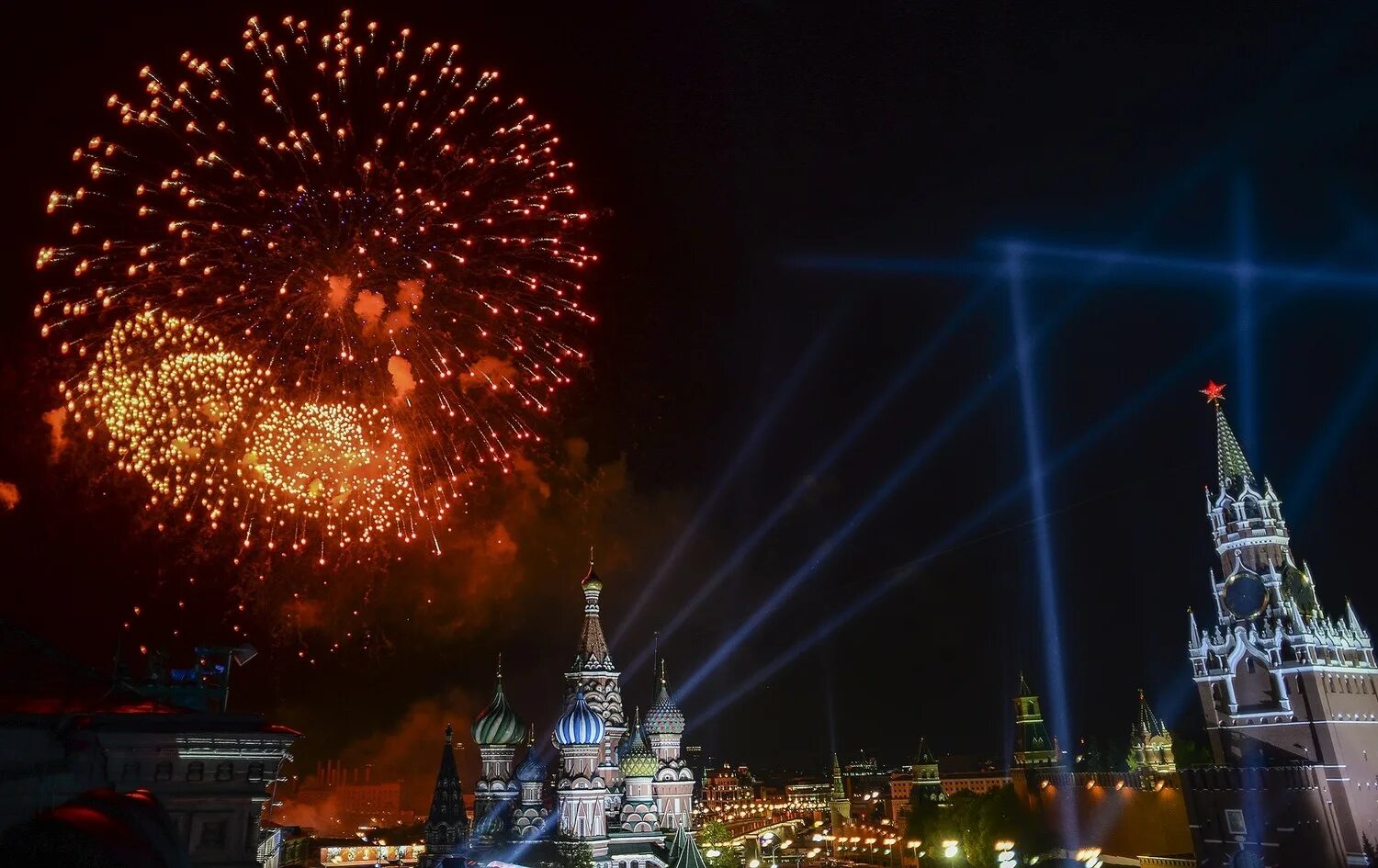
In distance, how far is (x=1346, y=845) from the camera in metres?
35.5

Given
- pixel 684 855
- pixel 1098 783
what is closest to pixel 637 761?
pixel 684 855

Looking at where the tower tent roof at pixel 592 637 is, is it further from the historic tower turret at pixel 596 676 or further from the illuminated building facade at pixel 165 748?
the illuminated building facade at pixel 165 748

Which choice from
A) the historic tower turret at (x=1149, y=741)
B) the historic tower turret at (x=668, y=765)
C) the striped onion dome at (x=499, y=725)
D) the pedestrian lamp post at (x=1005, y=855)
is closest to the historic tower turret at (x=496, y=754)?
the striped onion dome at (x=499, y=725)

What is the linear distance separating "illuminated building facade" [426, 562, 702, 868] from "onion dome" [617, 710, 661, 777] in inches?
2.1

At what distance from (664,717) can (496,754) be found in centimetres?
1115

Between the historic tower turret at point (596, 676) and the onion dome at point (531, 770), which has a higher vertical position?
the historic tower turret at point (596, 676)

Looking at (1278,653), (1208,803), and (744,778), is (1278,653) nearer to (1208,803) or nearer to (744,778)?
(1208,803)

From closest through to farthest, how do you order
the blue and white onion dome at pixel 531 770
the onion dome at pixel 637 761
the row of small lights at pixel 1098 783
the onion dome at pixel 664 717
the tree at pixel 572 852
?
the tree at pixel 572 852
the row of small lights at pixel 1098 783
the blue and white onion dome at pixel 531 770
the onion dome at pixel 637 761
the onion dome at pixel 664 717

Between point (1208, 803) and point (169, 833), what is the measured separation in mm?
46247

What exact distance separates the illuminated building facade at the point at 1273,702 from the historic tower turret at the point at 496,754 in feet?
115

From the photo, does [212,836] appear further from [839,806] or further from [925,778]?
[839,806]

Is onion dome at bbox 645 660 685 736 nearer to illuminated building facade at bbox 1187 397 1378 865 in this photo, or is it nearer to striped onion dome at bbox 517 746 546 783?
striped onion dome at bbox 517 746 546 783

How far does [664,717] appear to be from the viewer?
55.2m

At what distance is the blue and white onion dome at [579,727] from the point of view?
44.7 m
